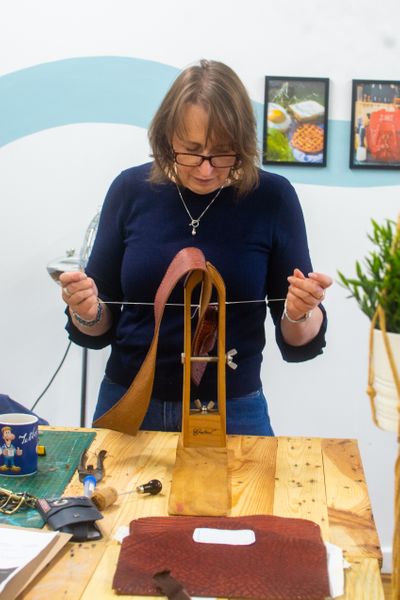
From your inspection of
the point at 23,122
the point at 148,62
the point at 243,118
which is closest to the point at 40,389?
the point at 23,122

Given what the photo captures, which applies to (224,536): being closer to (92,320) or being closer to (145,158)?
(92,320)

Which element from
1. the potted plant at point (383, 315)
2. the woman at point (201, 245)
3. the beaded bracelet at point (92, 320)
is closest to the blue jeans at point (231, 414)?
the woman at point (201, 245)

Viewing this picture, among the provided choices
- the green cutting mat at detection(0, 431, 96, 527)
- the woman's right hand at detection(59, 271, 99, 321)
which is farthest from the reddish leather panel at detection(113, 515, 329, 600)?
the woman's right hand at detection(59, 271, 99, 321)

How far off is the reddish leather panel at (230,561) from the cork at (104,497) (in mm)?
93

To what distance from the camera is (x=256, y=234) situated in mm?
1996

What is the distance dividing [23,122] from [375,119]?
1.36 metres

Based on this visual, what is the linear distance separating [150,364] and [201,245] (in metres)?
0.40

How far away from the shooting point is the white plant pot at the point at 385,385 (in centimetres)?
90

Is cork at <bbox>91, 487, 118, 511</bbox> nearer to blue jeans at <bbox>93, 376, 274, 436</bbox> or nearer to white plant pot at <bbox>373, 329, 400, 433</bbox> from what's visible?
blue jeans at <bbox>93, 376, 274, 436</bbox>

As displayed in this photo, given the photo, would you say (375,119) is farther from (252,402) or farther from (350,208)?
(252,402)

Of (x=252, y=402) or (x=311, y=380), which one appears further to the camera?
(x=311, y=380)

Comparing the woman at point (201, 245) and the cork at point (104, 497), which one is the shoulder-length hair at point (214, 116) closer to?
the woman at point (201, 245)

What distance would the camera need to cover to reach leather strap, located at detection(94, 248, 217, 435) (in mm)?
1668

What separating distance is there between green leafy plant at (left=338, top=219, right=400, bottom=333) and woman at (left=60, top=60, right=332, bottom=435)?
94cm
